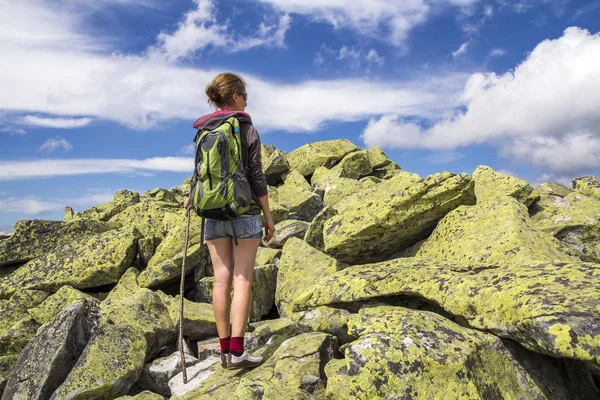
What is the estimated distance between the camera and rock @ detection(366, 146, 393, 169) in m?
32.8

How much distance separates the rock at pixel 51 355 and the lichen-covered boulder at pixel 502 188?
1378cm

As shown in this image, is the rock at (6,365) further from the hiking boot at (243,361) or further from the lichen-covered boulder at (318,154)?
the lichen-covered boulder at (318,154)

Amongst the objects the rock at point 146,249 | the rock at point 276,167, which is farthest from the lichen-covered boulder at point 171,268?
the rock at point 276,167

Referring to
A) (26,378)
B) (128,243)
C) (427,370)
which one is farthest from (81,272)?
(427,370)

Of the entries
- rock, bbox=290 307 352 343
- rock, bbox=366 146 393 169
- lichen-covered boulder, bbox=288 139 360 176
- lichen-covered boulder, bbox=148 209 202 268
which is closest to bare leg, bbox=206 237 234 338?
rock, bbox=290 307 352 343

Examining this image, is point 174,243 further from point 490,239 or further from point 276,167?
point 276,167

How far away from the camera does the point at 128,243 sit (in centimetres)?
1648

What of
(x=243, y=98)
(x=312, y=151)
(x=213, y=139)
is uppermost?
(x=312, y=151)

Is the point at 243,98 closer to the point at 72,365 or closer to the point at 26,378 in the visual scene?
the point at 72,365

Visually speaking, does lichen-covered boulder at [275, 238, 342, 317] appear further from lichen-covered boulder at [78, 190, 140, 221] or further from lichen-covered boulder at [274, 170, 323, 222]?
lichen-covered boulder at [78, 190, 140, 221]

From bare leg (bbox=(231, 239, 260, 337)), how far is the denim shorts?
124 millimetres

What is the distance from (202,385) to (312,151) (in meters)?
24.7

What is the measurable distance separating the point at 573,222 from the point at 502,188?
285 centimetres

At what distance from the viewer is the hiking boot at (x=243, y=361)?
8398mm
